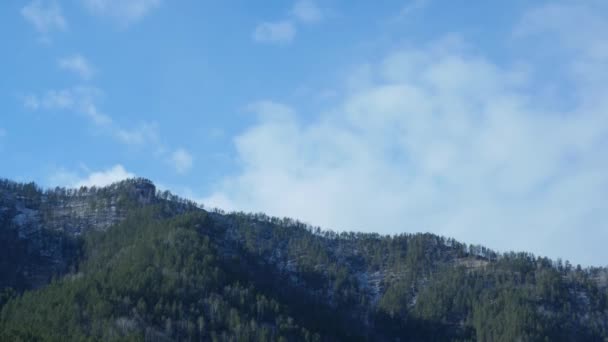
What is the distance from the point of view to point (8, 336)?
172 meters

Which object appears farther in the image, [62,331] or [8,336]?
[62,331]

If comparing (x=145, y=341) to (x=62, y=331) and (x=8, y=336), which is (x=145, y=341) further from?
(x=8, y=336)

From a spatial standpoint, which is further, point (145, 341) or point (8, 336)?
point (145, 341)

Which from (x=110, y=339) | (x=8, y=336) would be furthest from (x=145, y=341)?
(x=8, y=336)

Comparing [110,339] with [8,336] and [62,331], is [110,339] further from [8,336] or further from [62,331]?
[8,336]

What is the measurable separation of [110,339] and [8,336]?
24638mm

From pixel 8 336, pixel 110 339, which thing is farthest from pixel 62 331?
pixel 8 336

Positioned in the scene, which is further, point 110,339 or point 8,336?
point 110,339

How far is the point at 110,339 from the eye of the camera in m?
193

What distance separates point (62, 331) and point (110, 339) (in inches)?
410

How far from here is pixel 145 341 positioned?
198 metres

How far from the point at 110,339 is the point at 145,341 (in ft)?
25.8

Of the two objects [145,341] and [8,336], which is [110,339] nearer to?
[145,341]

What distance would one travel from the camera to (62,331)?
642 feet
